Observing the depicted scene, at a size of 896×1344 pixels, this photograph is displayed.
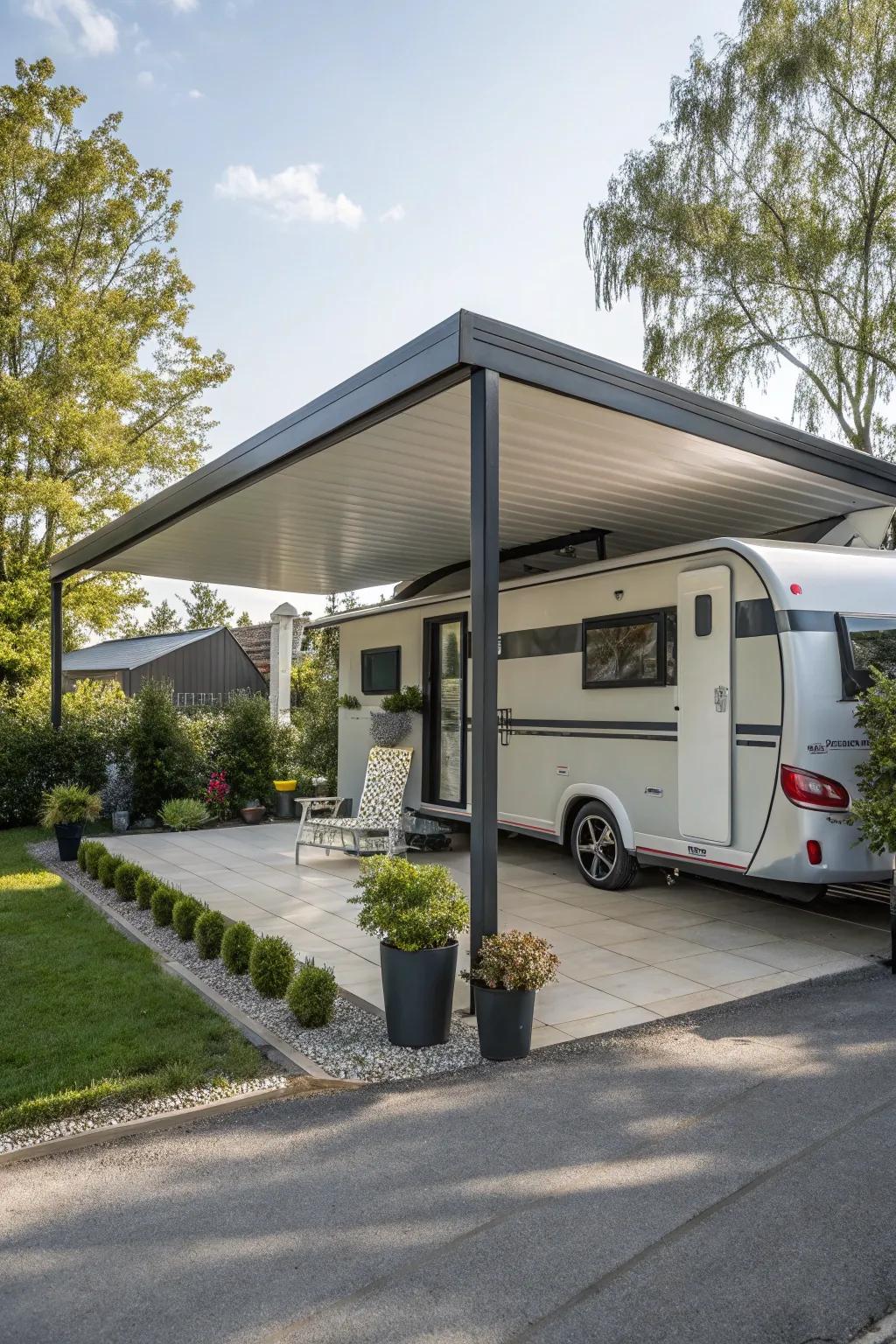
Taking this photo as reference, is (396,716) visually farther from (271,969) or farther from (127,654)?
(127,654)

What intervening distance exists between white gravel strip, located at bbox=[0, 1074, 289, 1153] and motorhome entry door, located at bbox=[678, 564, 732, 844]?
3198 millimetres

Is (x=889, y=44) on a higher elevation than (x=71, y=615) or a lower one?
higher

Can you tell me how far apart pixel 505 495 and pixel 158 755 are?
558 cm

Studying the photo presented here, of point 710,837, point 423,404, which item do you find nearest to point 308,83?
point 423,404

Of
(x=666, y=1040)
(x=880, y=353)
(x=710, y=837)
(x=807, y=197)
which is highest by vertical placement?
(x=807, y=197)

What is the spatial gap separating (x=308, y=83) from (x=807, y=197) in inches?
343

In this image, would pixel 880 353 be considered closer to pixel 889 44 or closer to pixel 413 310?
pixel 889 44

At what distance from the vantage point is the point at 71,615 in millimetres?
16984

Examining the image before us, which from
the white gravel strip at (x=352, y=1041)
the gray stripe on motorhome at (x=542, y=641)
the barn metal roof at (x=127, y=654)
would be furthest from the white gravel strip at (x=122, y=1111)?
the barn metal roof at (x=127, y=654)

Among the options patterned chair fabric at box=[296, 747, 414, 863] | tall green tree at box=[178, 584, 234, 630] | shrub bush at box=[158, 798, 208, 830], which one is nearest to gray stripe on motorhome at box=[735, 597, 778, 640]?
patterned chair fabric at box=[296, 747, 414, 863]

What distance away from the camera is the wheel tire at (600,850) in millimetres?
6840

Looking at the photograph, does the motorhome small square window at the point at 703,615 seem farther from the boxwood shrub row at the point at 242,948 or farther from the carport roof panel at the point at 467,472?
the boxwood shrub row at the point at 242,948

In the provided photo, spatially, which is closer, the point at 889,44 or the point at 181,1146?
the point at 181,1146

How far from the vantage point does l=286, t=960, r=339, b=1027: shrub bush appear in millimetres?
4035
